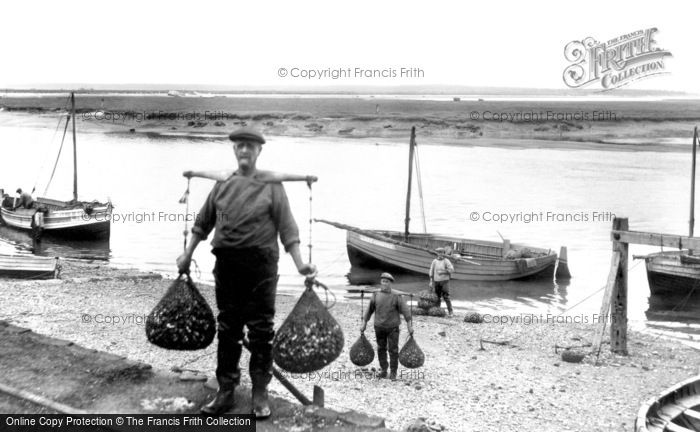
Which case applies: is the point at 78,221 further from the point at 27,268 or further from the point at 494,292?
the point at 494,292

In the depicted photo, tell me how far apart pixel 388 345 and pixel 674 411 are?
4.21 metres

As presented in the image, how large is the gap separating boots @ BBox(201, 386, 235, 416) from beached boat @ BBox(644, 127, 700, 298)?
18606 millimetres

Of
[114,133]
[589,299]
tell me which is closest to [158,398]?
[589,299]

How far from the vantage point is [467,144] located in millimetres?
78625

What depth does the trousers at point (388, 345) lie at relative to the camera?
1129cm

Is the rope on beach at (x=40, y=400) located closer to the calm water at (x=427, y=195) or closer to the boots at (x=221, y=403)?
the boots at (x=221, y=403)

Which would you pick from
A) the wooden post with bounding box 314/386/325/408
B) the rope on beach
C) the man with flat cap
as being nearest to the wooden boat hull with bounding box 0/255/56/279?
the rope on beach

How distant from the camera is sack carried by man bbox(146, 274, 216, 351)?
5.89 meters

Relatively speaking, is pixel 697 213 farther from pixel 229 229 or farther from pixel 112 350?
pixel 229 229

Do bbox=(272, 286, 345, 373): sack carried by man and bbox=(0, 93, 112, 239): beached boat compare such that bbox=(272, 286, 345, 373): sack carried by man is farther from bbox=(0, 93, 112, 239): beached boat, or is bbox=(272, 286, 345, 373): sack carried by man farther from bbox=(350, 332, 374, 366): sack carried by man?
bbox=(0, 93, 112, 239): beached boat

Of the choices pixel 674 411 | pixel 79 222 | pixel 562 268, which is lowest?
pixel 562 268

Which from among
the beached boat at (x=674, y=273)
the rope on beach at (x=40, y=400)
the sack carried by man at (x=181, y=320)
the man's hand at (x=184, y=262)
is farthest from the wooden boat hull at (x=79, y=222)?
the man's hand at (x=184, y=262)

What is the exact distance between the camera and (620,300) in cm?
1377

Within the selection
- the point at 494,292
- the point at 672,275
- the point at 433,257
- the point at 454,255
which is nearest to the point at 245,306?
the point at 494,292
